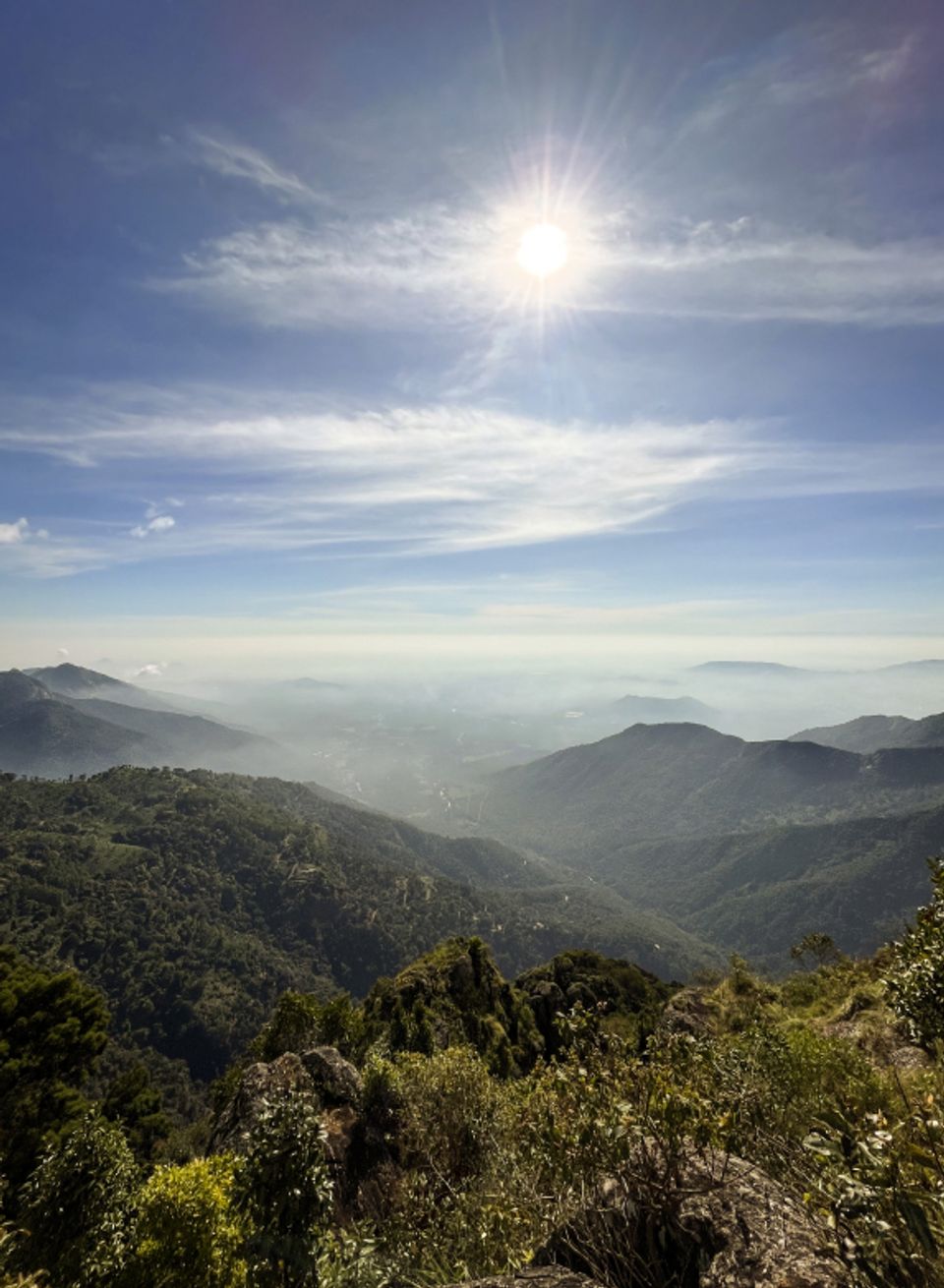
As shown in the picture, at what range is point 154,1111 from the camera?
6562 cm

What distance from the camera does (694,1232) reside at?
888 centimetres

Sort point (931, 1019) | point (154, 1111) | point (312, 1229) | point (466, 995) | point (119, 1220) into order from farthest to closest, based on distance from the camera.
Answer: point (466, 995)
point (154, 1111)
point (119, 1220)
point (312, 1229)
point (931, 1019)

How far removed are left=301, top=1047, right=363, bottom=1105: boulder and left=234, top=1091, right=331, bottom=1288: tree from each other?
1310 cm

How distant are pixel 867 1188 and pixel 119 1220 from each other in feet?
67.8

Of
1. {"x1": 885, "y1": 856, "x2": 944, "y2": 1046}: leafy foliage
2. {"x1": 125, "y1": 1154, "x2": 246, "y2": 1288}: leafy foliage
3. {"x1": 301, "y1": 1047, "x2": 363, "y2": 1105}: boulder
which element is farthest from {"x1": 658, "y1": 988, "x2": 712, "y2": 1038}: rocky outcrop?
{"x1": 125, "y1": 1154, "x2": 246, "y2": 1288}: leafy foliage

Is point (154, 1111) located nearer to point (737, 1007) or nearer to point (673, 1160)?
point (737, 1007)

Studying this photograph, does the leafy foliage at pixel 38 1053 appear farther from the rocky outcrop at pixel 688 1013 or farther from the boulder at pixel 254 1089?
the rocky outcrop at pixel 688 1013

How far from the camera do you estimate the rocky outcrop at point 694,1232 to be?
7.93 metres

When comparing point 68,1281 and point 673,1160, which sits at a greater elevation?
point 673,1160

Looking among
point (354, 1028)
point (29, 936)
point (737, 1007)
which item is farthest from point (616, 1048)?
point (29, 936)

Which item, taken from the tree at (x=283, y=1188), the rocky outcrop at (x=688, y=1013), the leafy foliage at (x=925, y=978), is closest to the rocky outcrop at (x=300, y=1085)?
the tree at (x=283, y=1188)

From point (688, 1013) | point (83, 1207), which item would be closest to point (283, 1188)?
point (83, 1207)

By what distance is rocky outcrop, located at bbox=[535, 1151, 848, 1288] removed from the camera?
26.0 feet

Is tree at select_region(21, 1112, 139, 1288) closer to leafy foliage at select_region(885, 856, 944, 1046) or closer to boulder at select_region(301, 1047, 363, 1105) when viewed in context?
boulder at select_region(301, 1047, 363, 1105)
